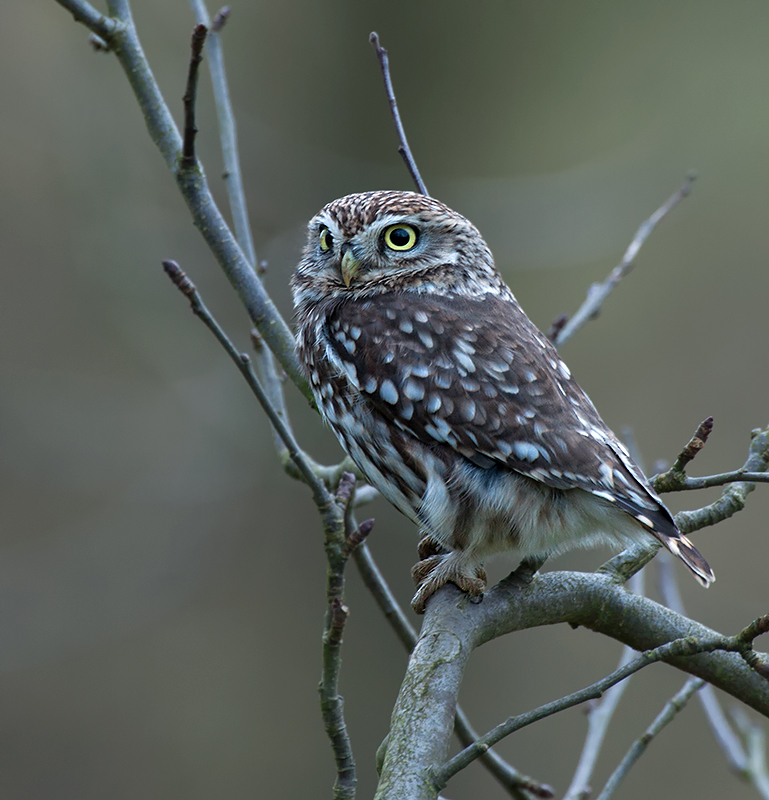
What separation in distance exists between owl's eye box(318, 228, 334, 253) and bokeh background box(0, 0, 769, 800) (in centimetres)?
227

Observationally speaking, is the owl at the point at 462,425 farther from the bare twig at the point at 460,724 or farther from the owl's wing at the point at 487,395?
the bare twig at the point at 460,724

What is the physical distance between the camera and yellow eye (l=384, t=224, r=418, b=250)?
285 centimetres

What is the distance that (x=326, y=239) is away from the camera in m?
2.98

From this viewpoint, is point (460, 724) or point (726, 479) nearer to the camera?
point (726, 479)

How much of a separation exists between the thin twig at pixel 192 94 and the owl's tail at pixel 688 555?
1551 millimetres

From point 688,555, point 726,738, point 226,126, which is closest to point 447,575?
point 688,555

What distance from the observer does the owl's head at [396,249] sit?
2.83 metres

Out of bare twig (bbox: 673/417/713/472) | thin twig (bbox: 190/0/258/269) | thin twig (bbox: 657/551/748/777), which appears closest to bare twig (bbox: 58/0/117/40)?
thin twig (bbox: 190/0/258/269)

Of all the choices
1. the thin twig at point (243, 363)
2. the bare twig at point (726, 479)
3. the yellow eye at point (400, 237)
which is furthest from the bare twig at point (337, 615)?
the yellow eye at point (400, 237)

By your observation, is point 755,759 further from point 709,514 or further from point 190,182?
point 190,182

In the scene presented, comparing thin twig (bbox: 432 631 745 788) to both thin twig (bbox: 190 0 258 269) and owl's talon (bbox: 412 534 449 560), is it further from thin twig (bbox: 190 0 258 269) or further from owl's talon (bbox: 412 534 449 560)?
thin twig (bbox: 190 0 258 269)

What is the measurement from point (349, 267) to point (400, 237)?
0.64 ft

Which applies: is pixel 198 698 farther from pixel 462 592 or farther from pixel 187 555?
pixel 462 592

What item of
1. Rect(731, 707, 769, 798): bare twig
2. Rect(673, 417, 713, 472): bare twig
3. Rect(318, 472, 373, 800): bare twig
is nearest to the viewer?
Rect(318, 472, 373, 800): bare twig
